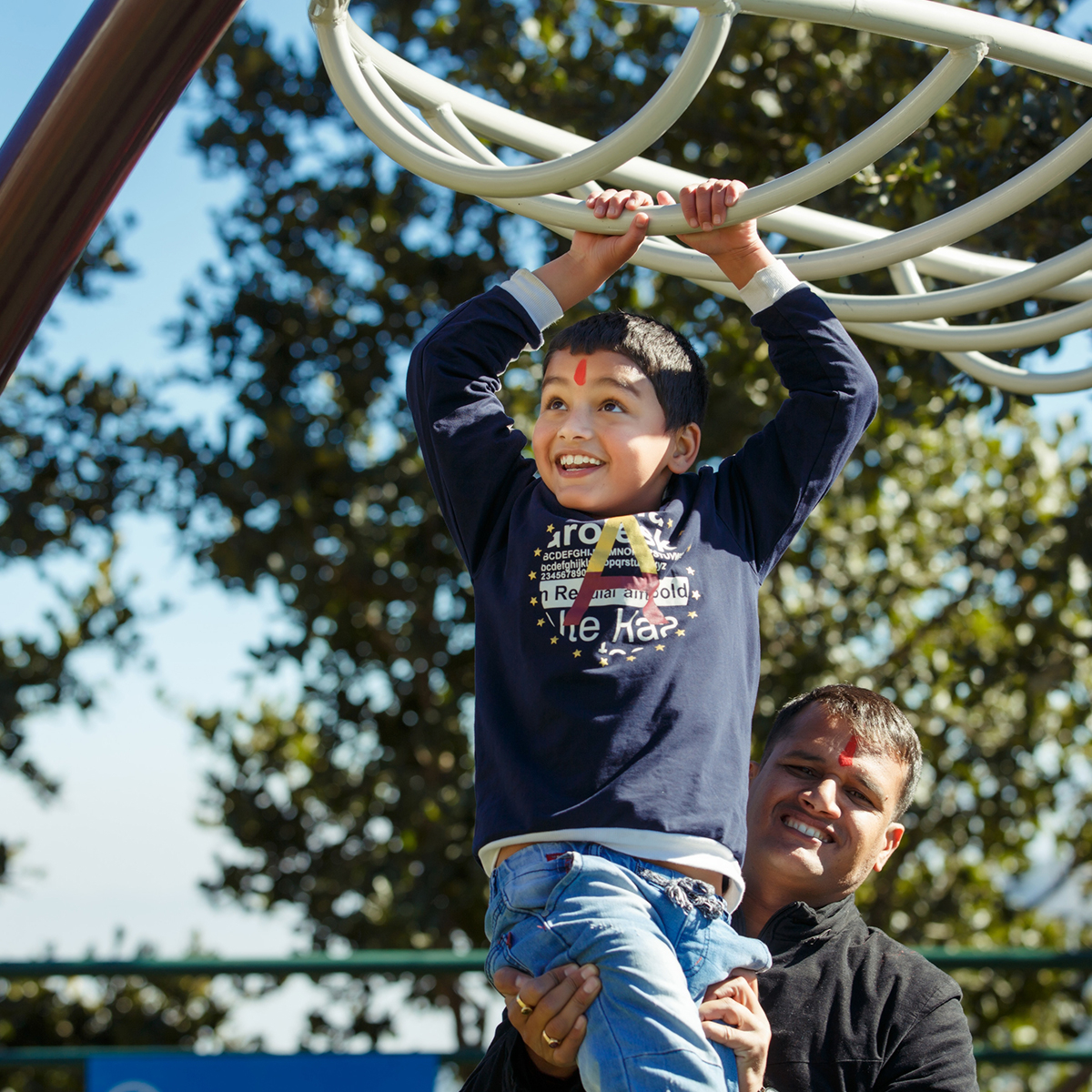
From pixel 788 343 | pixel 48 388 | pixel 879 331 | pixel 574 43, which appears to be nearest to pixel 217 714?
pixel 48 388

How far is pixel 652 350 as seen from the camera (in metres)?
1.69

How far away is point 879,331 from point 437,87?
32.8 inches

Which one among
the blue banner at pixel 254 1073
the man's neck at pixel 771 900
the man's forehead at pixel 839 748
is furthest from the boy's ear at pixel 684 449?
the blue banner at pixel 254 1073

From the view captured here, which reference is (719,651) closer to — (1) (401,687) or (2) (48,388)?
(1) (401,687)

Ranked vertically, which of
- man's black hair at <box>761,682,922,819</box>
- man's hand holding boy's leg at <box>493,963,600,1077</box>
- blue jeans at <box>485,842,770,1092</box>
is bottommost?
man's hand holding boy's leg at <box>493,963,600,1077</box>

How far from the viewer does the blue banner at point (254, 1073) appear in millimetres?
3254

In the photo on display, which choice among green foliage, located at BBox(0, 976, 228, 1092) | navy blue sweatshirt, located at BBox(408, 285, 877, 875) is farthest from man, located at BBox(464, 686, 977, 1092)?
green foliage, located at BBox(0, 976, 228, 1092)

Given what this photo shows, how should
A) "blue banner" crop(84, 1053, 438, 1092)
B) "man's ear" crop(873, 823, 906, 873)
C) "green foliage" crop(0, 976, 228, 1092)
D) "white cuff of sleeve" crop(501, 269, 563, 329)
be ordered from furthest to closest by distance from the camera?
1. "green foliage" crop(0, 976, 228, 1092)
2. "blue banner" crop(84, 1053, 438, 1092)
3. "man's ear" crop(873, 823, 906, 873)
4. "white cuff of sleeve" crop(501, 269, 563, 329)

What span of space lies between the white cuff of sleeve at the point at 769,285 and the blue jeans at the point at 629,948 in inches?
28.3

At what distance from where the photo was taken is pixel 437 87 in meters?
1.97

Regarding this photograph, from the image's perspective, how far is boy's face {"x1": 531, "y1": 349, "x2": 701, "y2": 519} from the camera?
163 centimetres

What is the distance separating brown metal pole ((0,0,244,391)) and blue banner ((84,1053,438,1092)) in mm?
2366

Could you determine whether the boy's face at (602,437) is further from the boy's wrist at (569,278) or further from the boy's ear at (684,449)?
the boy's wrist at (569,278)

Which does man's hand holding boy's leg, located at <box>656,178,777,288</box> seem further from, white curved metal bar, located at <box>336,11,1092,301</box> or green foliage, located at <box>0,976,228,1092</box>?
green foliage, located at <box>0,976,228,1092</box>
